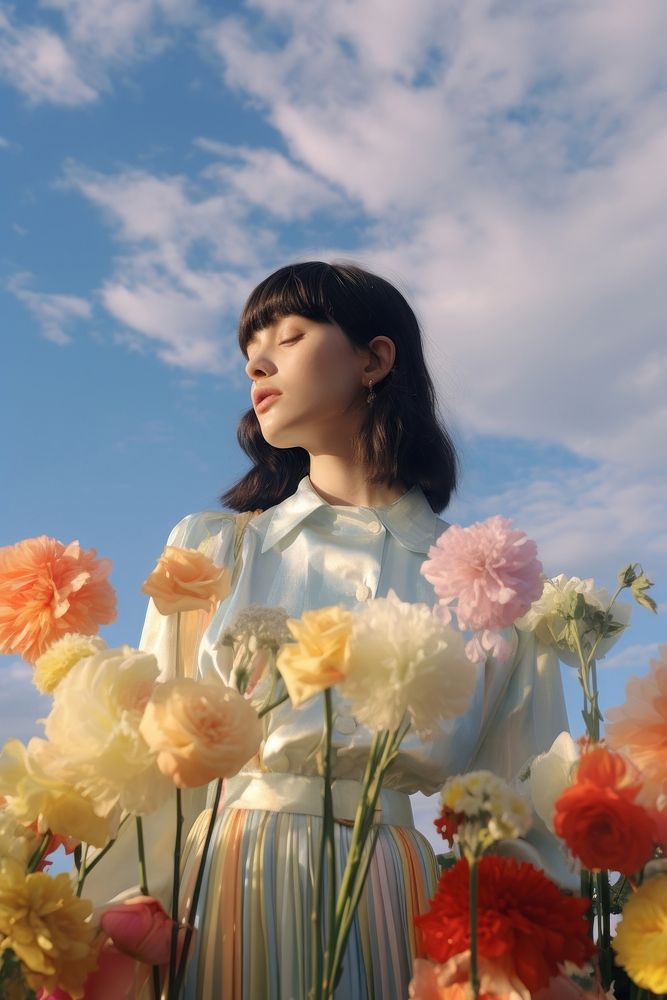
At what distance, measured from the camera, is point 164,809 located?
1677mm

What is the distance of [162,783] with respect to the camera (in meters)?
1.00

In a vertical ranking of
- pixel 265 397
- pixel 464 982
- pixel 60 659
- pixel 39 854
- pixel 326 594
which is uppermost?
pixel 265 397

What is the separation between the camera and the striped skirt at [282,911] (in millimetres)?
1496

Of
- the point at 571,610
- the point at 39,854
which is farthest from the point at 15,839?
the point at 571,610

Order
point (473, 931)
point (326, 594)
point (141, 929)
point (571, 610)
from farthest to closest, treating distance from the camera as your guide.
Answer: point (326, 594), point (571, 610), point (141, 929), point (473, 931)

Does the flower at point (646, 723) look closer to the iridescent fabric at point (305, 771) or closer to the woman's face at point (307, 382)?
the iridescent fabric at point (305, 771)

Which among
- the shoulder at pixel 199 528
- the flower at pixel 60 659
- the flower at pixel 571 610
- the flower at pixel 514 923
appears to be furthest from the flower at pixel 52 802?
the shoulder at pixel 199 528

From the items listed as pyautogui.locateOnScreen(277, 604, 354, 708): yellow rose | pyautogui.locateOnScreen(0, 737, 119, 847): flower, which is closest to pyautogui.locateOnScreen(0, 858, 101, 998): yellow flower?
pyautogui.locateOnScreen(0, 737, 119, 847): flower

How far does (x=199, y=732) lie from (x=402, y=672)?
189mm

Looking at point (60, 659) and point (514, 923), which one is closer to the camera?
point (514, 923)

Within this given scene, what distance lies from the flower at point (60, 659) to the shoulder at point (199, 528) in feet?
2.58

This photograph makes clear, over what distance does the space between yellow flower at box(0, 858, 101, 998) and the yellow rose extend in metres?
0.33

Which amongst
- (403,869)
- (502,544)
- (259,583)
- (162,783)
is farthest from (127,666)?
(259,583)

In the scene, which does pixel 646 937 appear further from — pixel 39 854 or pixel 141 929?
pixel 39 854
